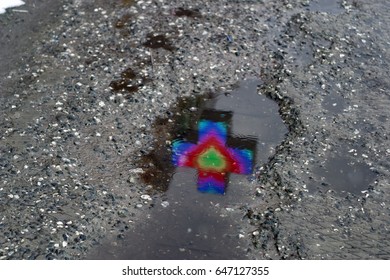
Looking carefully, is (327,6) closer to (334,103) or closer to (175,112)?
(334,103)

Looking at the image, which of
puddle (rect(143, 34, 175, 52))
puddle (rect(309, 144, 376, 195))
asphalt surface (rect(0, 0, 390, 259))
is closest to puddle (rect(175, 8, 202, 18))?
asphalt surface (rect(0, 0, 390, 259))

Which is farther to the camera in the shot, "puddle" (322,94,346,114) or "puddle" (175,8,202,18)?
"puddle" (175,8,202,18)

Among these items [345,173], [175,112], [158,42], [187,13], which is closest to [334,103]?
[345,173]

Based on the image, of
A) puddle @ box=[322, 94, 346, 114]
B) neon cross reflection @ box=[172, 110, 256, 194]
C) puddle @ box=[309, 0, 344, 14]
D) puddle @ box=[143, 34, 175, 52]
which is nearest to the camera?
neon cross reflection @ box=[172, 110, 256, 194]

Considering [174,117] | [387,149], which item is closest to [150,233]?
[174,117]

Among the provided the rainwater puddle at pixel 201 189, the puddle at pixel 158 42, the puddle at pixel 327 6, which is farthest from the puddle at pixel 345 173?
the puddle at pixel 327 6

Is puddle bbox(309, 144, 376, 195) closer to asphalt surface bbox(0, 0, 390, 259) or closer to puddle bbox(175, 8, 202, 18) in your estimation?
asphalt surface bbox(0, 0, 390, 259)

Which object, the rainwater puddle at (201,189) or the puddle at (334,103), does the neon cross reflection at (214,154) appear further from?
the puddle at (334,103)
